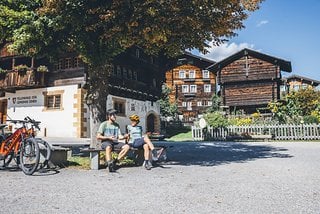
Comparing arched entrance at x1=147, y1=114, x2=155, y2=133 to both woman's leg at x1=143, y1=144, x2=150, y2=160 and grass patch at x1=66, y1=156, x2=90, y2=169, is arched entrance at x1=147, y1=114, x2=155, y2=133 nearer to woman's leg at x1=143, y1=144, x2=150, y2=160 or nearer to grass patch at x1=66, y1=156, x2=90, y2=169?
grass patch at x1=66, y1=156, x2=90, y2=169

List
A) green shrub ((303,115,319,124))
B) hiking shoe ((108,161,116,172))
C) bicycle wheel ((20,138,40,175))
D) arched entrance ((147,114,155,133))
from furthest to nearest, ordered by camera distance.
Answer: arched entrance ((147,114,155,133)) < green shrub ((303,115,319,124)) < hiking shoe ((108,161,116,172)) < bicycle wheel ((20,138,40,175))

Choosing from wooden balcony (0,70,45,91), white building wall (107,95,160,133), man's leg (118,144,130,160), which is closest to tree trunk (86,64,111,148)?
man's leg (118,144,130,160)

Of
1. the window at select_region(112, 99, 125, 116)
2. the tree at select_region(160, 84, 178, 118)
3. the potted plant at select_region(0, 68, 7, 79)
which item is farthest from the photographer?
the tree at select_region(160, 84, 178, 118)

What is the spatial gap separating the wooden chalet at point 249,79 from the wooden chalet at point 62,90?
14.0 meters

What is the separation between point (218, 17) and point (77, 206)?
262 inches

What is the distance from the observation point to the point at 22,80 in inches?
908

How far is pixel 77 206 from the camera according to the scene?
4418 millimetres

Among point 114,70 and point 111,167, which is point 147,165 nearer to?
point 111,167

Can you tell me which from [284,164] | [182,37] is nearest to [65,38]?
[182,37]

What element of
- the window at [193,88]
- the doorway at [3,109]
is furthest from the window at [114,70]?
the window at [193,88]

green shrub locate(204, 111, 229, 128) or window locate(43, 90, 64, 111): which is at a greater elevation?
window locate(43, 90, 64, 111)

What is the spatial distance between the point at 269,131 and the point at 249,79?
18.1m

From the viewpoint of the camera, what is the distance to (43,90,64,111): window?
22.7 m

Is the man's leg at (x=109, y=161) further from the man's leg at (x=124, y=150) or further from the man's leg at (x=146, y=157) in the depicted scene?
the man's leg at (x=146, y=157)
